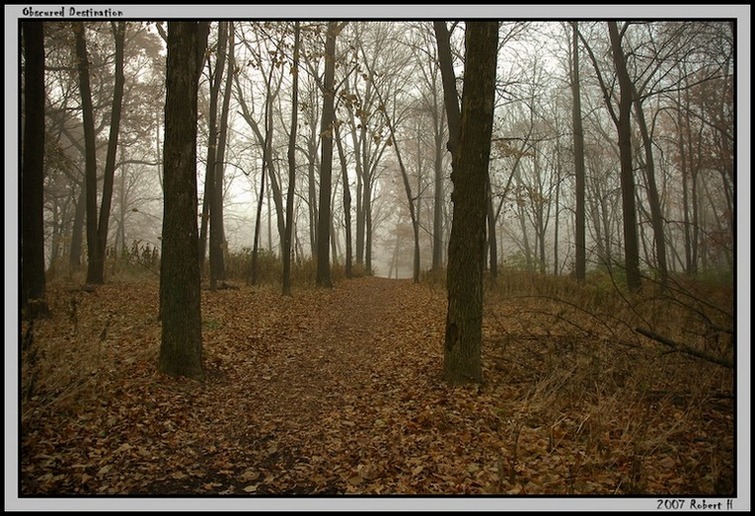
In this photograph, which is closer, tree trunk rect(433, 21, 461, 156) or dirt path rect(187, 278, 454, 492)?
dirt path rect(187, 278, 454, 492)

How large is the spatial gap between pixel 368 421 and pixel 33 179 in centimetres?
571

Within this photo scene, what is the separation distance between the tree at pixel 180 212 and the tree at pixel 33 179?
239 cm

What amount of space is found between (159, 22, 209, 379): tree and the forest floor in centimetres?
39

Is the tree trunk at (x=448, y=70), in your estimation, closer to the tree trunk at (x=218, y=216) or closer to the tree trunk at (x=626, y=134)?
the tree trunk at (x=626, y=134)

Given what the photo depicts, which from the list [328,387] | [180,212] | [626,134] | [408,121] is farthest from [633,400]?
[408,121]

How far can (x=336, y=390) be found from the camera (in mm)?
5008

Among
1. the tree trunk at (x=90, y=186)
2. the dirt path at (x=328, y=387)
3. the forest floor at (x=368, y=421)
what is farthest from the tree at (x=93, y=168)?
the dirt path at (x=328, y=387)

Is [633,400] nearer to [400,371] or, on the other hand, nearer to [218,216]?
[400,371]

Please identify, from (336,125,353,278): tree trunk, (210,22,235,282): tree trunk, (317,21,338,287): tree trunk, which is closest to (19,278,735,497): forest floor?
(210,22,235,282): tree trunk

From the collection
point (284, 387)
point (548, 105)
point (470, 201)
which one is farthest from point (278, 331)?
point (548, 105)

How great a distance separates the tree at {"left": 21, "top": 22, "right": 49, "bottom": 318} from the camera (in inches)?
227

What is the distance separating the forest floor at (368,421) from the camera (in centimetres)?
302

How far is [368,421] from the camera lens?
4.12m

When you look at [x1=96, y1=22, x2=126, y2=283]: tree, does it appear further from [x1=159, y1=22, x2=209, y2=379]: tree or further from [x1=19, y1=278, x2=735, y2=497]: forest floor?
[x1=159, y1=22, x2=209, y2=379]: tree
